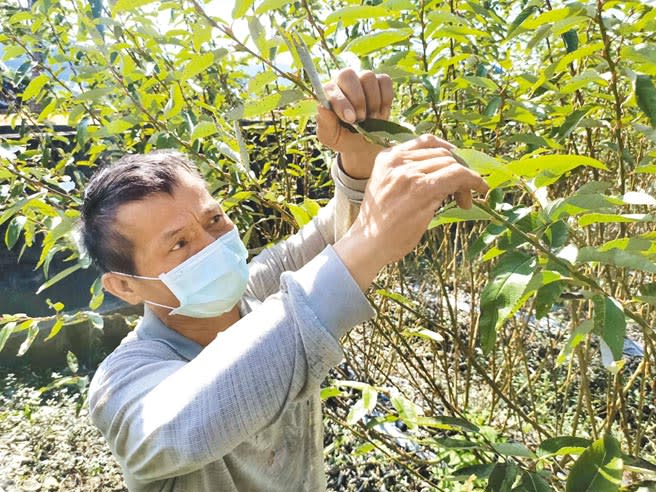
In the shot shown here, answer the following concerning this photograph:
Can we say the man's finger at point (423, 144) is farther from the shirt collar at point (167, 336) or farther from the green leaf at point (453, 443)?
the shirt collar at point (167, 336)

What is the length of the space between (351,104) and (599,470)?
31.0 inches

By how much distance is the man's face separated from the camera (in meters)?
1.30

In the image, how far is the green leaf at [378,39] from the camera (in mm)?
1131

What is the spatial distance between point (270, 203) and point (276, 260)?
0.22m

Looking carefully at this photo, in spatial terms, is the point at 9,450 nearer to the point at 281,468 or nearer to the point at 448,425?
the point at 281,468

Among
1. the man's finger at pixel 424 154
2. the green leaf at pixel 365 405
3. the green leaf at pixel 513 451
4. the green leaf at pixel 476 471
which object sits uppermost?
the man's finger at pixel 424 154

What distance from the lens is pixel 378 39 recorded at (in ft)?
3.78

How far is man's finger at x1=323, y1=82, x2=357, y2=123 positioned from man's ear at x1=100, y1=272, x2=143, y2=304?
0.74 m

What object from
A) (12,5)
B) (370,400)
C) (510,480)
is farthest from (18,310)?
(510,480)

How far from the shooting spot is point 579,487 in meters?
0.92

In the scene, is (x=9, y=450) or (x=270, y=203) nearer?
(x=270, y=203)

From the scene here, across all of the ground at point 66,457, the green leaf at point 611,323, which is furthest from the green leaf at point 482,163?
the ground at point 66,457

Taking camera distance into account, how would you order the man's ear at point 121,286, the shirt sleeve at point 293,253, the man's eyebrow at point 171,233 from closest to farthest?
the man's eyebrow at point 171,233, the man's ear at point 121,286, the shirt sleeve at point 293,253

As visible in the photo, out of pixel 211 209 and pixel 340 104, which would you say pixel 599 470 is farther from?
pixel 211 209
